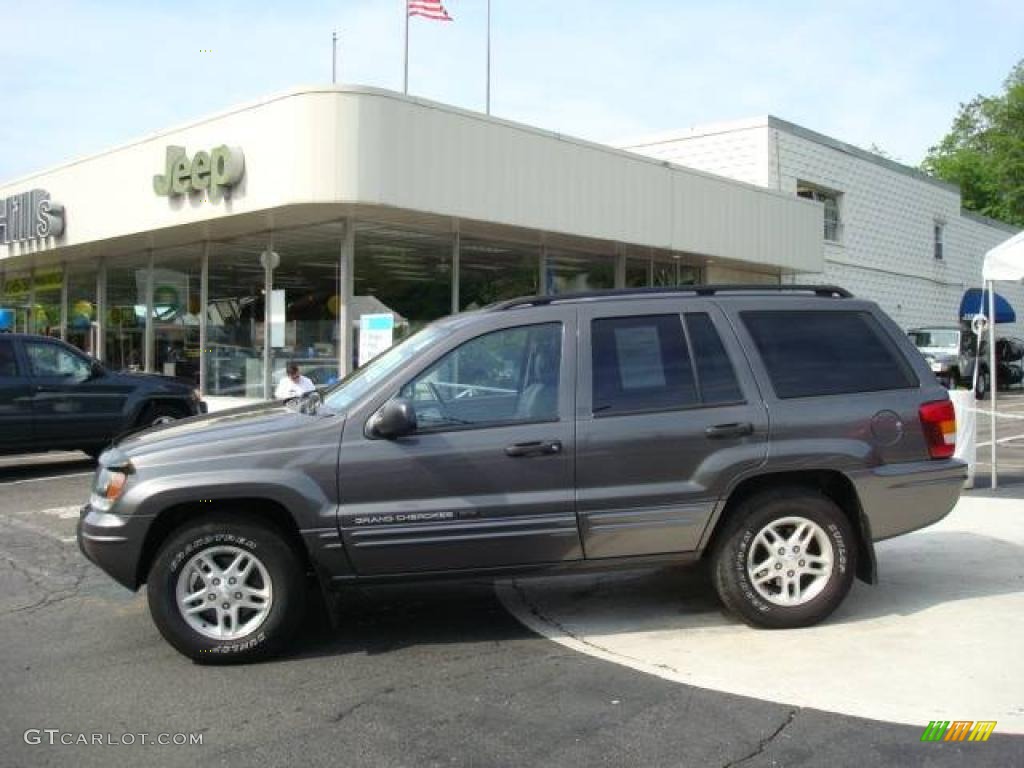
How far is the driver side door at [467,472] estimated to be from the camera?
186 inches

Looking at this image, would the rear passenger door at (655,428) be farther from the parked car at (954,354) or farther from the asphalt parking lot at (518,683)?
the parked car at (954,354)

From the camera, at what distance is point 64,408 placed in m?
12.1

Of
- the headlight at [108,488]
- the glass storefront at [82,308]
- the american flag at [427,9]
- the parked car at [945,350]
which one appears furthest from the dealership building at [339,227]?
the headlight at [108,488]

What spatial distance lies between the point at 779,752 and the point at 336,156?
450 inches

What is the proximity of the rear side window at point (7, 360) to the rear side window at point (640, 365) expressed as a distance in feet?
31.2

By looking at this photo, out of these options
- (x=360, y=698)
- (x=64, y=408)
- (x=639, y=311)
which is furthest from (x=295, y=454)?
(x=64, y=408)

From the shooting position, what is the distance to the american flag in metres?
21.5

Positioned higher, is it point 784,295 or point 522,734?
point 784,295

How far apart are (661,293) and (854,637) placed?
213cm

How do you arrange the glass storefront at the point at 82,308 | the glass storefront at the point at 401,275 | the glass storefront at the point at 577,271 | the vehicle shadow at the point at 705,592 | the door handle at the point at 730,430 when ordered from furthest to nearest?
the glass storefront at the point at 82,308 → the glass storefront at the point at 577,271 → the glass storefront at the point at 401,275 → the vehicle shadow at the point at 705,592 → the door handle at the point at 730,430

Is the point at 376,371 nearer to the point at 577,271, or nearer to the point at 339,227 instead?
the point at 339,227

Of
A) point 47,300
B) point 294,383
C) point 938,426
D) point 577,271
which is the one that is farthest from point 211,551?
point 47,300

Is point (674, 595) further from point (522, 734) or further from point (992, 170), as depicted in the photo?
point (992, 170)

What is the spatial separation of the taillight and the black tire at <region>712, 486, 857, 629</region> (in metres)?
0.68
